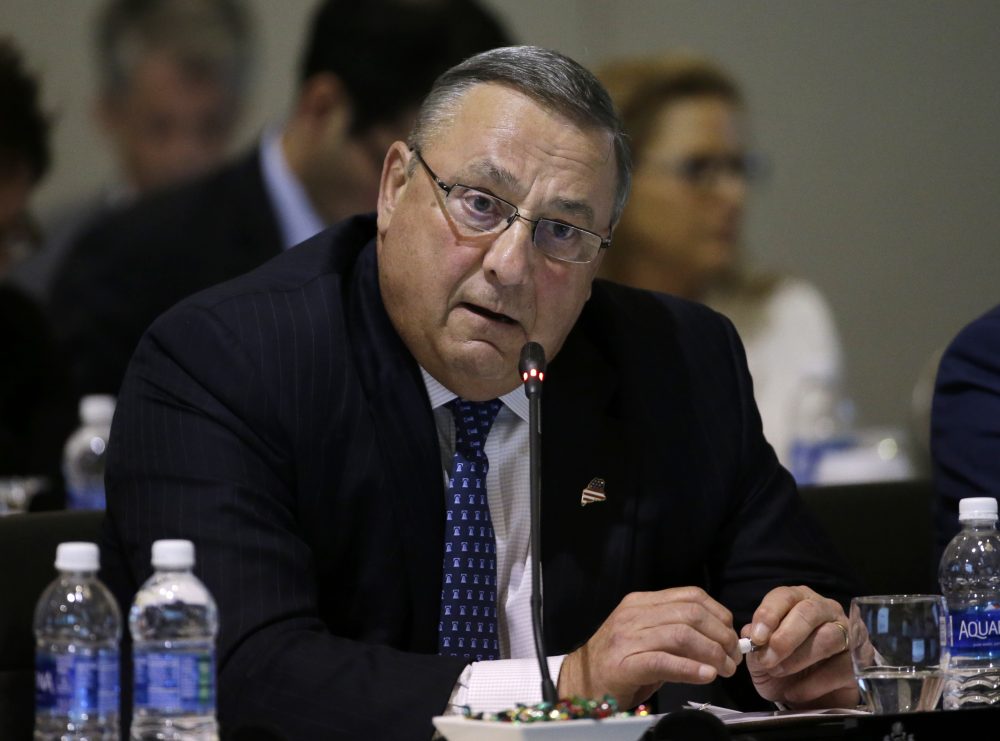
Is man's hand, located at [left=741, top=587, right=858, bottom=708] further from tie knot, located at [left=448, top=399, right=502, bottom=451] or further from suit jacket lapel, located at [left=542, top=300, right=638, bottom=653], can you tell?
tie knot, located at [left=448, top=399, right=502, bottom=451]

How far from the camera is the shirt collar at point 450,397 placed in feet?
8.25

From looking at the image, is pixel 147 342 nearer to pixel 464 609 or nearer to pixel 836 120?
pixel 464 609

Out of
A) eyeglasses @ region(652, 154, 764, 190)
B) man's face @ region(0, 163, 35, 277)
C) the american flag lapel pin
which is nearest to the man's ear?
the american flag lapel pin

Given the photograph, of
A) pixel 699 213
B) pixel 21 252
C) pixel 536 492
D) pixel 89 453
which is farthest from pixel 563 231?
pixel 699 213

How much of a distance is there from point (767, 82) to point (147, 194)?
2.70m

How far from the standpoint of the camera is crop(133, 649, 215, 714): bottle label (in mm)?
1632

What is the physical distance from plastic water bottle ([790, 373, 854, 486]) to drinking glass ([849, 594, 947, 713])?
12.6ft

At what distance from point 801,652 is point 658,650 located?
0.28 m

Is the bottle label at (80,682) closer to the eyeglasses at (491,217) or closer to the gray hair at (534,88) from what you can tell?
the eyeglasses at (491,217)

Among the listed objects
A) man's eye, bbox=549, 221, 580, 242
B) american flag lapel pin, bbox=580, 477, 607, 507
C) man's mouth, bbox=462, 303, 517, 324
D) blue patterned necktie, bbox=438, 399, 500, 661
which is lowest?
blue patterned necktie, bbox=438, 399, 500, 661

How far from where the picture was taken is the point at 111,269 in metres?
6.02

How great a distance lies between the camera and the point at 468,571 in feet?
7.93

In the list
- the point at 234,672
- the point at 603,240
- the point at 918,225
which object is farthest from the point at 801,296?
the point at 234,672

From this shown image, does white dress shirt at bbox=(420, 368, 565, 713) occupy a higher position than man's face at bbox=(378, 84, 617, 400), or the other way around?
man's face at bbox=(378, 84, 617, 400)
